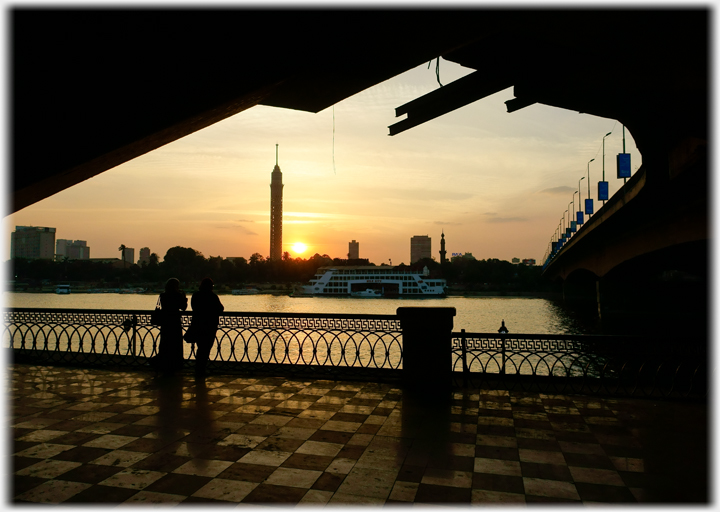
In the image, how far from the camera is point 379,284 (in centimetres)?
5978

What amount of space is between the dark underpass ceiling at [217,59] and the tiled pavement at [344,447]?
245 cm

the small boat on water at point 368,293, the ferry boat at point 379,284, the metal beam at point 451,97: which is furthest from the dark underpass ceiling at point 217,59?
the ferry boat at point 379,284

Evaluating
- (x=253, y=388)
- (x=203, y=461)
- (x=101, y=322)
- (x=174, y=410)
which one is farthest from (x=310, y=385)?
(x=101, y=322)

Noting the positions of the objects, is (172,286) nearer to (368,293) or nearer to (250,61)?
(250,61)

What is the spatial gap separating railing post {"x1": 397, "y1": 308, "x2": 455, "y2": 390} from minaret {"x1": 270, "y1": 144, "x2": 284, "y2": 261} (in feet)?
525

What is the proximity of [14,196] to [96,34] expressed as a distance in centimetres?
158

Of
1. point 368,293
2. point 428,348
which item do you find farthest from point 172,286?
point 368,293

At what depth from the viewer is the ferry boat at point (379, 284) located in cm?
5928

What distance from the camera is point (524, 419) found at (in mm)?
5152

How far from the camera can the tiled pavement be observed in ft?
11.0

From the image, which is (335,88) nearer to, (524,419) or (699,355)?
(524,419)

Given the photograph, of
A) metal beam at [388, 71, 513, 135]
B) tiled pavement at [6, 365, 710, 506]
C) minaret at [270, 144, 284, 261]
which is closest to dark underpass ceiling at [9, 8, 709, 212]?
metal beam at [388, 71, 513, 135]

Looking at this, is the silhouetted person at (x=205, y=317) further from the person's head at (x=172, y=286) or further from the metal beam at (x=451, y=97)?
the metal beam at (x=451, y=97)

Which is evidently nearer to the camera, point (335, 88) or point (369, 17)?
point (369, 17)
